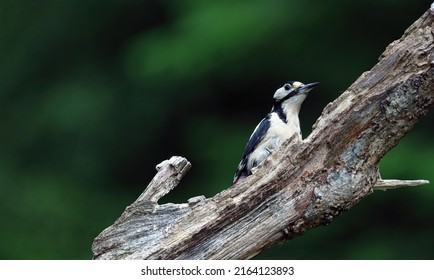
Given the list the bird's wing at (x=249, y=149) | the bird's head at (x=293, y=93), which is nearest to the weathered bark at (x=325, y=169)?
the bird's wing at (x=249, y=149)

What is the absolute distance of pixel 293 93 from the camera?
22.3ft

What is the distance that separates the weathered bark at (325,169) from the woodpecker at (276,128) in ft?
5.45

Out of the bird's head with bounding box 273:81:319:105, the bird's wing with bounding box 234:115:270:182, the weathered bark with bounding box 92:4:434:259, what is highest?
the bird's head with bounding box 273:81:319:105

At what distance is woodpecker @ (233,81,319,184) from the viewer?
260 inches

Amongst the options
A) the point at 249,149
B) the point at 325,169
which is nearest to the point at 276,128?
the point at 249,149

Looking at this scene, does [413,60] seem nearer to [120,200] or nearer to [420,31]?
[420,31]

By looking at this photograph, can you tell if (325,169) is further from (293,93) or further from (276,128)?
(293,93)

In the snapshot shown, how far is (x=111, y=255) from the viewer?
5.09 m

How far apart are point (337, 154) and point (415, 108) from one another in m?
0.37

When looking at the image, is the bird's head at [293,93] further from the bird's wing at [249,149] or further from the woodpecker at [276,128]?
the bird's wing at [249,149]

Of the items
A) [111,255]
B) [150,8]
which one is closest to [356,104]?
A: [111,255]

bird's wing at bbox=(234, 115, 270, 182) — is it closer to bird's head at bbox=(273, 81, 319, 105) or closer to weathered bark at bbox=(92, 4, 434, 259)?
bird's head at bbox=(273, 81, 319, 105)

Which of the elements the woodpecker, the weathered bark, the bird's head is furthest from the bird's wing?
the weathered bark

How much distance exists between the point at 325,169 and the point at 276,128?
1888 mm
